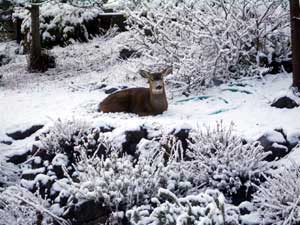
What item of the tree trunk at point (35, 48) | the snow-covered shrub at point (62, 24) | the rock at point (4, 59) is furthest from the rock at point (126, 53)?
the rock at point (4, 59)

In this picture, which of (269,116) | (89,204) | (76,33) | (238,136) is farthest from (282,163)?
(76,33)

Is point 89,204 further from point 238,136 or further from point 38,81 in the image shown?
point 38,81

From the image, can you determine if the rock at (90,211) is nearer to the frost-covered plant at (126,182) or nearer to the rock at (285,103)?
the frost-covered plant at (126,182)

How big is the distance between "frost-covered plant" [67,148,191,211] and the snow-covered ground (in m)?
0.94

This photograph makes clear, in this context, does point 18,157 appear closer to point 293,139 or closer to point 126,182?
point 126,182

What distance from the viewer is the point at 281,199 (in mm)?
4273

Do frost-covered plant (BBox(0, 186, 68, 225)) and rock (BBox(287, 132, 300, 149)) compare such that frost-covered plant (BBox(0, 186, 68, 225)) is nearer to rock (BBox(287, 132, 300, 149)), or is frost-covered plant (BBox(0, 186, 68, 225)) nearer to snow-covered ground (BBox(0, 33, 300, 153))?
snow-covered ground (BBox(0, 33, 300, 153))

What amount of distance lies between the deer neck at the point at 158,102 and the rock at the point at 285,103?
1316 millimetres

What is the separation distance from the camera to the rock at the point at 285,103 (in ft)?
20.0

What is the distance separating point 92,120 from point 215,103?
1.64 meters

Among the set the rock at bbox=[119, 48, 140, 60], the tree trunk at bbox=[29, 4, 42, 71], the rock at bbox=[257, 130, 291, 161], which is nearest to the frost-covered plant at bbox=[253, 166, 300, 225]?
the rock at bbox=[257, 130, 291, 161]

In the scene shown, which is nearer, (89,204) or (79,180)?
(89,204)

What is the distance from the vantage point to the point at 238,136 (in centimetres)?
526

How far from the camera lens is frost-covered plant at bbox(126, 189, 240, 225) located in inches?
148
